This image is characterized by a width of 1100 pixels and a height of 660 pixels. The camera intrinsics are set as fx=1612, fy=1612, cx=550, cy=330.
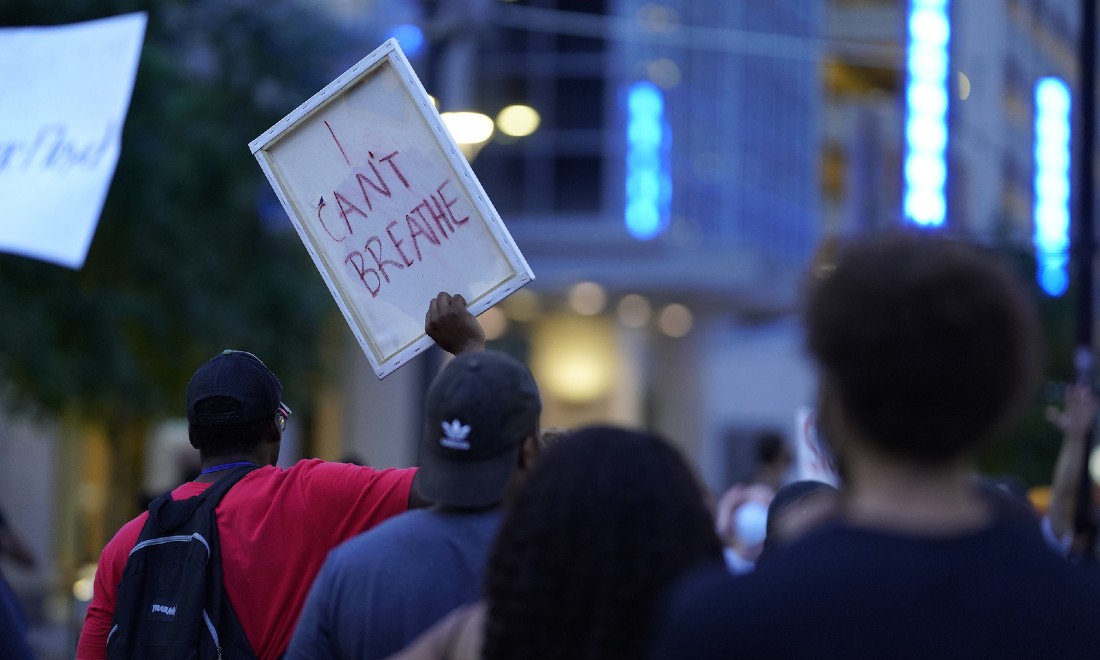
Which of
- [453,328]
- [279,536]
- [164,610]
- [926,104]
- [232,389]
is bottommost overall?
[164,610]

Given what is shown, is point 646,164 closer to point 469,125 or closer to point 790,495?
point 469,125

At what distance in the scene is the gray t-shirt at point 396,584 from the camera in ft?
9.84

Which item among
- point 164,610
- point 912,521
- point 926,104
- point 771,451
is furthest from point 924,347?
point 926,104

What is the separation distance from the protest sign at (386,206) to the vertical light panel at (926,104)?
1491 cm

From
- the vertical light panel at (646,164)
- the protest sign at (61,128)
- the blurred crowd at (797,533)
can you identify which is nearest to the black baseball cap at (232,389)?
the blurred crowd at (797,533)

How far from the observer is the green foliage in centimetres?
1563

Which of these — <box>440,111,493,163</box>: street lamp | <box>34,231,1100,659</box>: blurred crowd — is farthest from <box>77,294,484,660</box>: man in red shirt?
<box>440,111,493,163</box>: street lamp

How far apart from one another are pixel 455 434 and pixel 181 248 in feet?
48.3

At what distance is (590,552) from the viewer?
234 centimetres

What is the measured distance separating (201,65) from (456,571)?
717 inches

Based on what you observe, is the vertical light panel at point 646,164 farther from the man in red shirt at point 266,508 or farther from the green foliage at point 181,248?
the man in red shirt at point 266,508

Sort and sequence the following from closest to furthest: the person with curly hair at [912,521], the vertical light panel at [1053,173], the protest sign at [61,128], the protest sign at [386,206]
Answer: the person with curly hair at [912,521] → the protest sign at [386,206] → the protest sign at [61,128] → the vertical light panel at [1053,173]

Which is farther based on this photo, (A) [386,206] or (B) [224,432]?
(A) [386,206]

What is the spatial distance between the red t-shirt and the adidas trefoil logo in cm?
78
